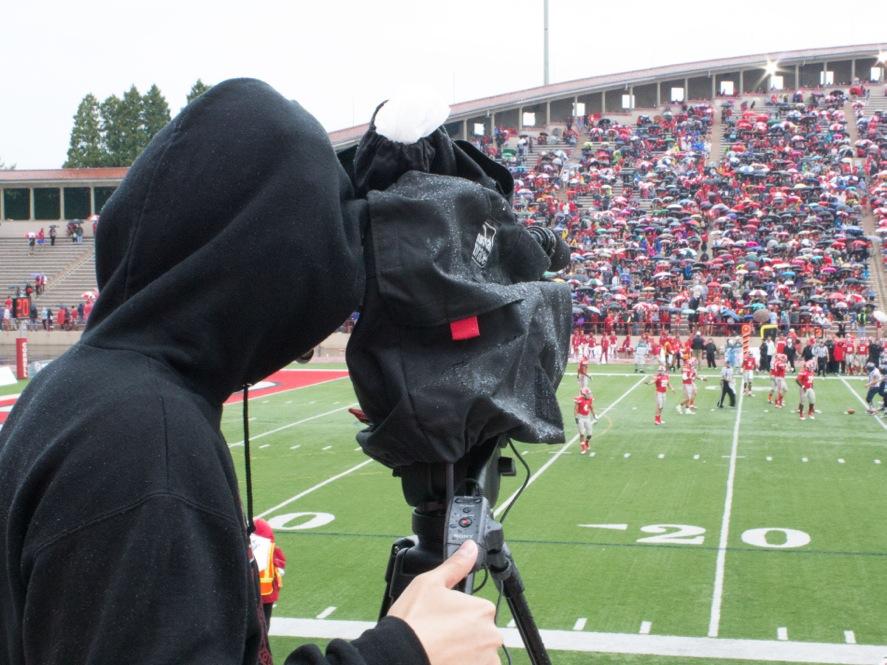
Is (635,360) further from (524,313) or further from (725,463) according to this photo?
(524,313)

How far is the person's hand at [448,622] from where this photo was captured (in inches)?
54.6

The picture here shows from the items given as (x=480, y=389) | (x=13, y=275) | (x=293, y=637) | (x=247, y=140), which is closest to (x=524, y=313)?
(x=480, y=389)

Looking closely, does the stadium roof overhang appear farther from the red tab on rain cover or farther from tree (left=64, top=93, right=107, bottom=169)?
the red tab on rain cover

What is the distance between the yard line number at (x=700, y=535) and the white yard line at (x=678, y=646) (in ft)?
10.2

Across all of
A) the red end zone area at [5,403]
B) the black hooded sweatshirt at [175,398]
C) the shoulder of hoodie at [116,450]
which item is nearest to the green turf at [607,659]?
the black hooded sweatshirt at [175,398]

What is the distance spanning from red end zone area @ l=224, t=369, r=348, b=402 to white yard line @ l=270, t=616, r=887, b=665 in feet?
53.7

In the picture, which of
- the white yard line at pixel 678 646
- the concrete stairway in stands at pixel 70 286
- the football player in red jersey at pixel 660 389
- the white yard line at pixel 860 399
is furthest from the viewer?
the concrete stairway in stands at pixel 70 286

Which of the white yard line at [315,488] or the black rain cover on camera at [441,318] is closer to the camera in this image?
the black rain cover on camera at [441,318]

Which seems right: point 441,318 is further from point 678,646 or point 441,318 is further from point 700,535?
point 700,535

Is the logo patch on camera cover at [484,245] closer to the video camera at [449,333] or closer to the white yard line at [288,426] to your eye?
the video camera at [449,333]

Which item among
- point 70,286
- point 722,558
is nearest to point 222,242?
point 722,558

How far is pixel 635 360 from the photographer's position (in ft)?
112

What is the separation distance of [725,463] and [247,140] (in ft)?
52.4

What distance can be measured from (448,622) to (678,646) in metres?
7.33
